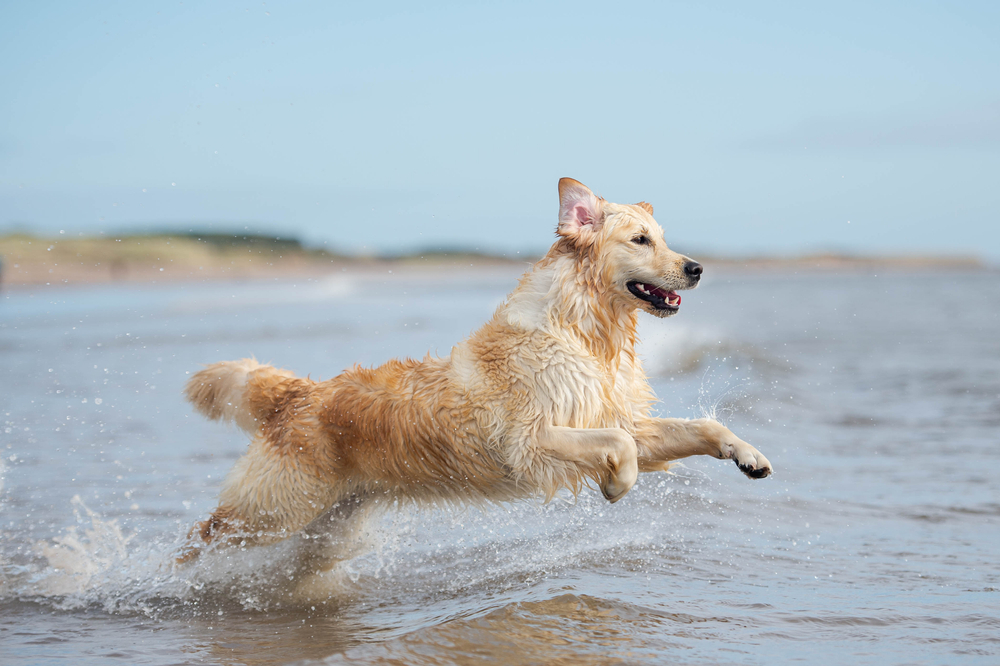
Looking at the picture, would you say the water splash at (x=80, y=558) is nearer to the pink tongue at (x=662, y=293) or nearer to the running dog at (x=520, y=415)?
the running dog at (x=520, y=415)

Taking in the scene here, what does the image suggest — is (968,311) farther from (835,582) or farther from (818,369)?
(835,582)

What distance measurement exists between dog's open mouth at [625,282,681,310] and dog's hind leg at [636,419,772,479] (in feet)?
2.04

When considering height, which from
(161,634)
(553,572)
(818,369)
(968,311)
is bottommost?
(161,634)

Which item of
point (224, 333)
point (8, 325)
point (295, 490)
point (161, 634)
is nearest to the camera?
point (161, 634)

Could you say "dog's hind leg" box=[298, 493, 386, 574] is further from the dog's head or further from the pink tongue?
the pink tongue

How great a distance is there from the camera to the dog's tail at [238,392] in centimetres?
496

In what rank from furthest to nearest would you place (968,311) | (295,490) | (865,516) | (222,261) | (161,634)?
(222,261)
(968,311)
(865,516)
(295,490)
(161,634)

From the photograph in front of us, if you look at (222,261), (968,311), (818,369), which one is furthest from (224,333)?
(222,261)

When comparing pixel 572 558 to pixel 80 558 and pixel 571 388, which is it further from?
pixel 80 558

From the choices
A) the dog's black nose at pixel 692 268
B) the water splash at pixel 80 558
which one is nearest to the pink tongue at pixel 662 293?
the dog's black nose at pixel 692 268

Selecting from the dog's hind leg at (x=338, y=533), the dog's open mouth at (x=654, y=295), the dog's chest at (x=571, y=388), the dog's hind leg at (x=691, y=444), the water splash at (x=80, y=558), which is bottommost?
the water splash at (x=80, y=558)

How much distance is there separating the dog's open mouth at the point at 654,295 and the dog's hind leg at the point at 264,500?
78.6 inches

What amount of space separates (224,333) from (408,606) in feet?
58.2

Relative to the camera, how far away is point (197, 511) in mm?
6367
